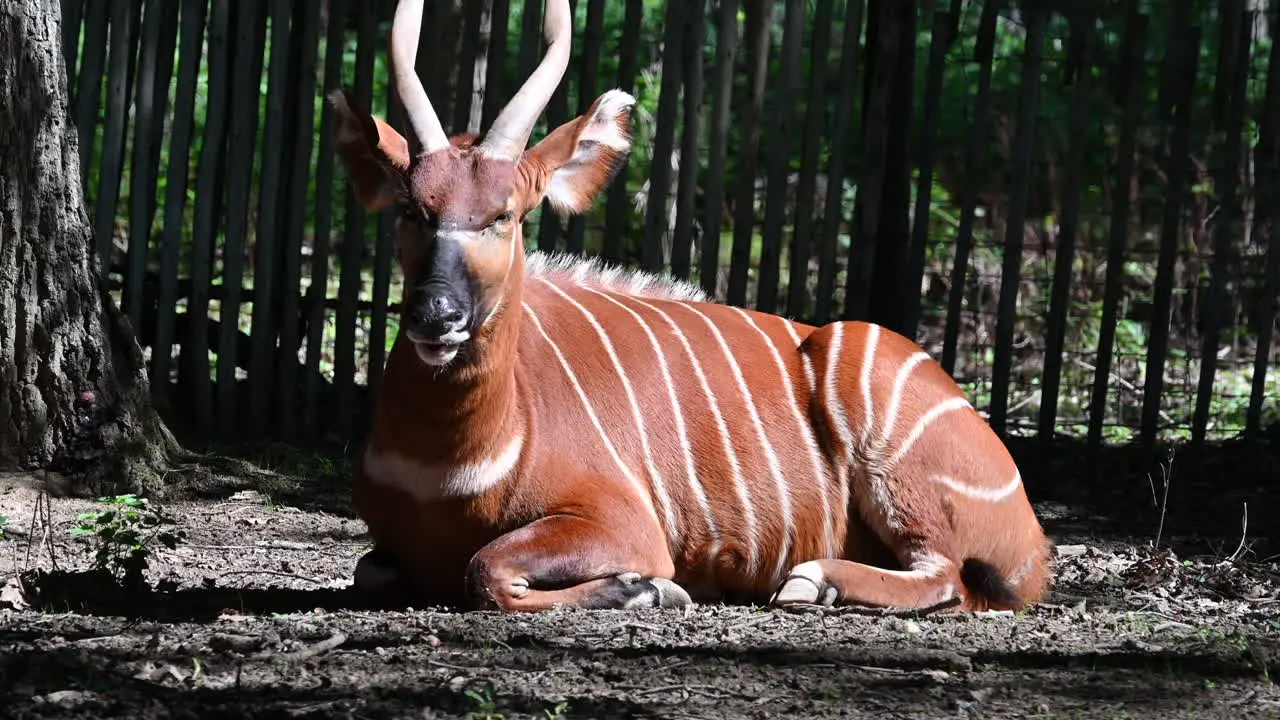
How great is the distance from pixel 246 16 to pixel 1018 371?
4823mm

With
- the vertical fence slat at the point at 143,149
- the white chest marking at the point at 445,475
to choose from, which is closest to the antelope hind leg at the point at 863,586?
the white chest marking at the point at 445,475

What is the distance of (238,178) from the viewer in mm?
6324

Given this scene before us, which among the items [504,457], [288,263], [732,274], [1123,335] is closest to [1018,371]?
[1123,335]

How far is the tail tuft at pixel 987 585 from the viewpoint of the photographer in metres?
4.18

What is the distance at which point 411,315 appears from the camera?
3424 millimetres

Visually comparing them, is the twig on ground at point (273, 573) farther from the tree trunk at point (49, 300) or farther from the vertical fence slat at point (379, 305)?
the vertical fence slat at point (379, 305)

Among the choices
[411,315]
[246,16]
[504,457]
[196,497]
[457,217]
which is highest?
[246,16]

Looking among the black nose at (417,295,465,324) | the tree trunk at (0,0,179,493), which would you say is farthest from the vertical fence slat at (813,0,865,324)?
the black nose at (417,295,465,324)

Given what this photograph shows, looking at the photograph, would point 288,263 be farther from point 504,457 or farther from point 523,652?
point 523,652

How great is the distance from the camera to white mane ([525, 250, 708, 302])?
14.8 feet

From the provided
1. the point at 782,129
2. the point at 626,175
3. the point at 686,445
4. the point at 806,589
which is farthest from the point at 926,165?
the point at 806,589

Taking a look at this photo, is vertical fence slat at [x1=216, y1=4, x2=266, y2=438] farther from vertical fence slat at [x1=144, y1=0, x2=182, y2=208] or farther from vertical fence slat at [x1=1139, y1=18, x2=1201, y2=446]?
vertical fence slat at [x1=1139, y1=18, x2=1201, y2=446]

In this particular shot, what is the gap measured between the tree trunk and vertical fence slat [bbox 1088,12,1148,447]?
3.78m

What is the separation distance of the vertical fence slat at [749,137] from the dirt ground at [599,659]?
97.8 inches
